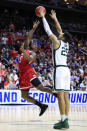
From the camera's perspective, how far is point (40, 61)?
18.1 m

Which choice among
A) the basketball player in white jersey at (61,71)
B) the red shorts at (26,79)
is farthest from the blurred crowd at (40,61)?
the basketball player in white jersey at (61,71)

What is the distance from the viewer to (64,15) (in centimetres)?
2755

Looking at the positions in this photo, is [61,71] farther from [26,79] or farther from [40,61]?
[40,61]

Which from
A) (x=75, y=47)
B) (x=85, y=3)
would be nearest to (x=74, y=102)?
(x=75, y=47)

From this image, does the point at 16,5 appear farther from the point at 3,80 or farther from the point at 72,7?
the point at 3,80

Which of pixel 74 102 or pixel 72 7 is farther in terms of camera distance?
pixel 72 7

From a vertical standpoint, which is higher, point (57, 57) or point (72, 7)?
point (72, 7)

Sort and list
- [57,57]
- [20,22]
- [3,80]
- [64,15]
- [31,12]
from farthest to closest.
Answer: [64,15], [31,12], [20,22], [3,80], [57,57]

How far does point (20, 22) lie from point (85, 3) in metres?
6.22

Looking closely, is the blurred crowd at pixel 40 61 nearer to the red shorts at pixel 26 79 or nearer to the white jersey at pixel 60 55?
the red shorts at pixel 26 79

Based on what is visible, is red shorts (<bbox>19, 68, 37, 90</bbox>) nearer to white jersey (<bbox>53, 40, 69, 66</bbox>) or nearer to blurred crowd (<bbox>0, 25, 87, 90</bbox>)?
white jersey (<bbox>53, 40, 69, 66</bbox>)

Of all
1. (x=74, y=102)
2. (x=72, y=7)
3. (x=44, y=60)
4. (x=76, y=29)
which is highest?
(x=72, y=7)

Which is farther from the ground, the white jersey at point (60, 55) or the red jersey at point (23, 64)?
the white jersey at point (60, 55)

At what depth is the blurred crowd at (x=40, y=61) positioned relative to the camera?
42.9 feet
